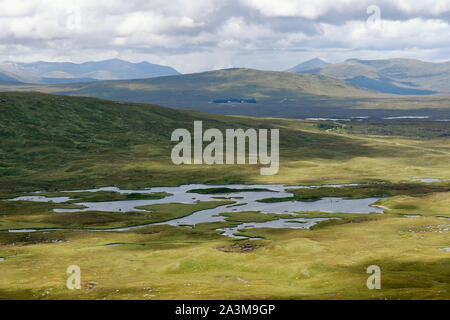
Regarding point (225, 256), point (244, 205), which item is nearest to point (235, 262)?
point (225, 256)

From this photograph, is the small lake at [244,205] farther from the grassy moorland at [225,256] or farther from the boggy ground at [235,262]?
the boggy ground at [235,262]

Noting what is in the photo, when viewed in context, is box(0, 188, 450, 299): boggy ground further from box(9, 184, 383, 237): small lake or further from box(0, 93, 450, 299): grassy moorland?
box(9, 184, 383, 237): small lake

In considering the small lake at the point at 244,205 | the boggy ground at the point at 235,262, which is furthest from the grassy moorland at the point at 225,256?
the small lake at the point at 244,205

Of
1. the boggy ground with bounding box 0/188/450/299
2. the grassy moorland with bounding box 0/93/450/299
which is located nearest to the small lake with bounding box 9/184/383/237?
the grassy moorland with bounding box 0/93/450/299

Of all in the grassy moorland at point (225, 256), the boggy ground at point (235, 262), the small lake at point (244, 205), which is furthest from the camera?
the small lake at point (244, 205)

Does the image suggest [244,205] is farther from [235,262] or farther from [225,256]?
[235,262]

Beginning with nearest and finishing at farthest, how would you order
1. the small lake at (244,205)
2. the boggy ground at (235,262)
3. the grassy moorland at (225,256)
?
the boggy ground at (235,262) < the grassy moorland at (225,256) < the small lake at (244,205)

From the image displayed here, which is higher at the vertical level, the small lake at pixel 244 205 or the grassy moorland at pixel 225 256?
the grassy moorland at pixel 225 256

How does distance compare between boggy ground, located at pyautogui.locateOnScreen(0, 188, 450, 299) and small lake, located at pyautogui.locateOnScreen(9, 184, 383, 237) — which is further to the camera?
small lake, located at pyautogui.locateOnScreen(9, 184, 383, 237)

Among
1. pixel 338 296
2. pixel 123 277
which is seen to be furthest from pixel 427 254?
pixel 123 277

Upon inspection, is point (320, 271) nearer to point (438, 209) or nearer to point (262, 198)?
point (438, 209)

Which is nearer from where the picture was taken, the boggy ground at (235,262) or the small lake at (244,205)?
the boggy ground at (235,262)
